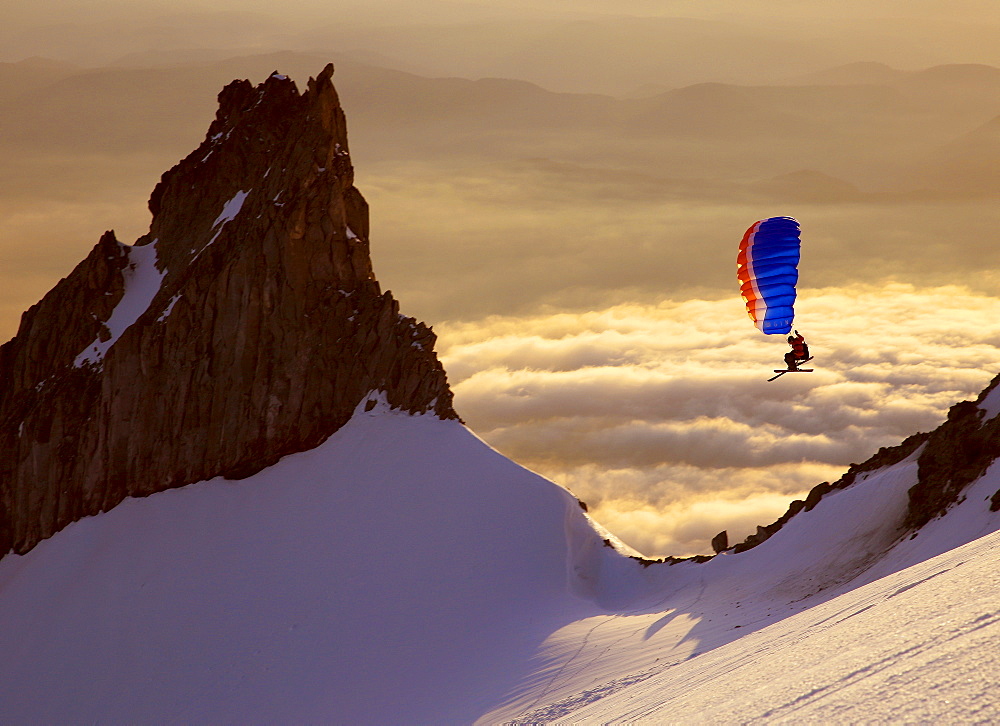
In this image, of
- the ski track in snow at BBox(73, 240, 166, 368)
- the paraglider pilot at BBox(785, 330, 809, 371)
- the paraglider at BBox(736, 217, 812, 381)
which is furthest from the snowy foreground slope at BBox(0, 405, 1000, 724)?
the ski track in snow at BBox(73, 240, 166, 368)

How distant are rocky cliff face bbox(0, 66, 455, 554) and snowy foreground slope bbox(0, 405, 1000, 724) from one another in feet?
8.27

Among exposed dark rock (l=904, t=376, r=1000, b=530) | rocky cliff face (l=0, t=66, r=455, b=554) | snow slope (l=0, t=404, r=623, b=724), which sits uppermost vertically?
rocky cliff face (l=0, t=66, r=455, b=554)

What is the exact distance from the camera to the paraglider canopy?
125ft

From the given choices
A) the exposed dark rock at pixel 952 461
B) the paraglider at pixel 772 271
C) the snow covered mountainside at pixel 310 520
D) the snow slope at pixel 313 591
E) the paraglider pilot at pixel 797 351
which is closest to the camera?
the paraglider pilot at pixel 797 351

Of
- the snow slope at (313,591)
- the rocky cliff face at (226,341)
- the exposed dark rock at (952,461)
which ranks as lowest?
the exposed dark rock at (952,461)

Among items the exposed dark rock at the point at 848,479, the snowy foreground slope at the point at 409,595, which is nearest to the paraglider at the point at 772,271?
the snowy foreground slope at the point at 409,595

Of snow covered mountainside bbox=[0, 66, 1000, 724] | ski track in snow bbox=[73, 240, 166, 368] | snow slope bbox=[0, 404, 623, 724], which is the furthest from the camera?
ski track in snow bbox=[73, 240, 166, 368]

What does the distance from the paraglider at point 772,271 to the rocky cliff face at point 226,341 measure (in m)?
31.0

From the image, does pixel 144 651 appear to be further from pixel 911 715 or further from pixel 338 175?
pixel 911 715

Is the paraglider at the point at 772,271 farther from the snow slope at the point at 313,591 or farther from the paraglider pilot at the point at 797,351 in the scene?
the snow slope at the point at 313,591

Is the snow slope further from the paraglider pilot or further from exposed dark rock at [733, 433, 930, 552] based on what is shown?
the paraglider pilot

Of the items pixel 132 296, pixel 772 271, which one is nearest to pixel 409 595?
pixel 772 271

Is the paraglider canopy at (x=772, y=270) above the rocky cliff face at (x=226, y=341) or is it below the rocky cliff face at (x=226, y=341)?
below

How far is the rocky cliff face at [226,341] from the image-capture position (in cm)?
7031
